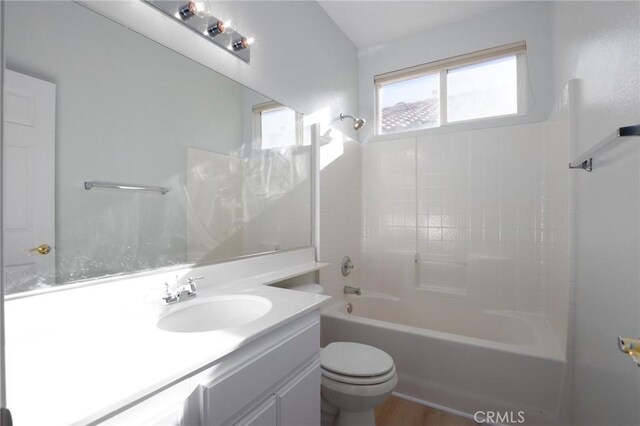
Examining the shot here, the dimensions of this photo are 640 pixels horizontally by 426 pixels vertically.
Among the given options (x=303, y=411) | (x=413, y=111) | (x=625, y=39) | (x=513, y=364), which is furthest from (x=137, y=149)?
(x=413, y=111)

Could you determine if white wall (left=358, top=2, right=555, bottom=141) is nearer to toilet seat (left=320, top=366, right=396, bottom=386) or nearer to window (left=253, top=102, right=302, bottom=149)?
window (left=253, top=102, right=302, bottom=149)

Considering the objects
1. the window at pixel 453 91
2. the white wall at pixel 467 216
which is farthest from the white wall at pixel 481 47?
the white wall at pixel 467 216

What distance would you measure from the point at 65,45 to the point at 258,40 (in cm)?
98

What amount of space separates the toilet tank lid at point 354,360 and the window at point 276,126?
122 centimetres

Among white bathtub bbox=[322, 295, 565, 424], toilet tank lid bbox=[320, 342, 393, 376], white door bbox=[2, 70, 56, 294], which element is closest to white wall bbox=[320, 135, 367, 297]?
white bathtub bbox=[322, 295, 565, 424]

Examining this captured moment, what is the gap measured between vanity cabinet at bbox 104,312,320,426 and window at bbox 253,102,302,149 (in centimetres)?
109

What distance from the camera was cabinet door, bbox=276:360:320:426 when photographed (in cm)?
96

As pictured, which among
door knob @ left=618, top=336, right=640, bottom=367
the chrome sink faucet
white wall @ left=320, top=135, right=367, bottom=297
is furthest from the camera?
white wall @ left=320, top=135, right=367, bottom=297

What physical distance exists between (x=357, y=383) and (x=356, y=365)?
0.32 ft

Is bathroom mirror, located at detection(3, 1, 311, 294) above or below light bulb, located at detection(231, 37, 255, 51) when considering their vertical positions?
below

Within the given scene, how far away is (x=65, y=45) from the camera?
94cm

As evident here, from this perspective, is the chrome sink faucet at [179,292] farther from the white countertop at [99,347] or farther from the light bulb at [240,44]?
the light bulb at [240,44]

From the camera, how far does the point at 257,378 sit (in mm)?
854

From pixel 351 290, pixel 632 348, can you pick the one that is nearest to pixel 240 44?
pixel 632 348
